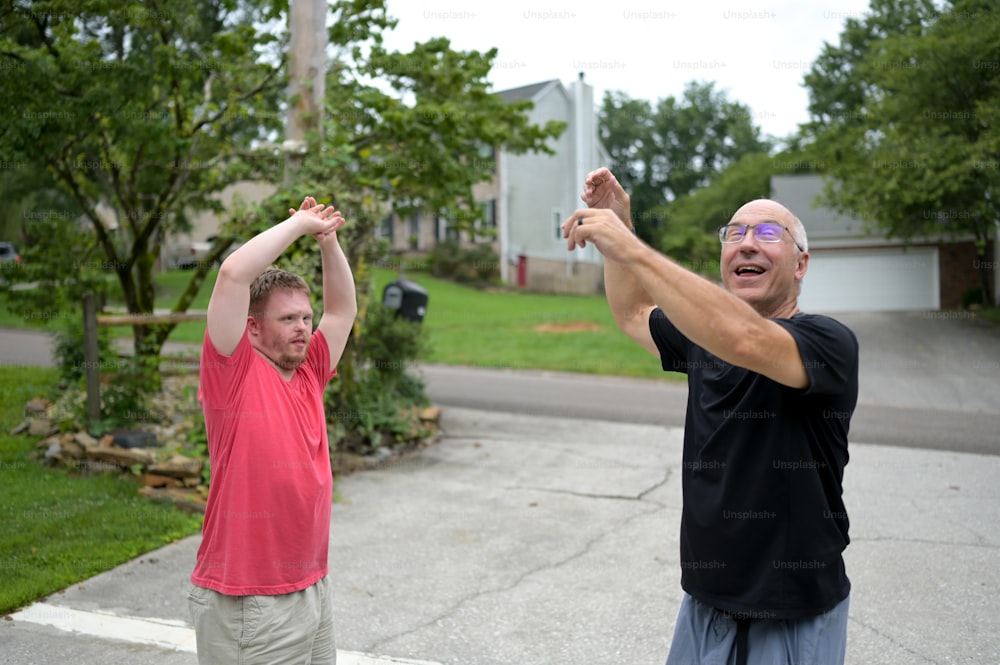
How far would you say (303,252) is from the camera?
303 inches

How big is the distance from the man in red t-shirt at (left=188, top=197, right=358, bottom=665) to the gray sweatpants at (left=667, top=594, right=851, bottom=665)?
1222 mm

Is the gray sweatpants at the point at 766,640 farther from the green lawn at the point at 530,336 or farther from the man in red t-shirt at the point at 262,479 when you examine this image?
the green lawn at the point at 530,336

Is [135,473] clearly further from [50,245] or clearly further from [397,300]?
[397,300]

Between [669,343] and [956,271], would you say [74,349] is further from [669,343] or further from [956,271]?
[956,271]

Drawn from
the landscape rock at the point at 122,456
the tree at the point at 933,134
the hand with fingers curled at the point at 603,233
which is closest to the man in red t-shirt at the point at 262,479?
the hand with fingers curled at the point at 603,233

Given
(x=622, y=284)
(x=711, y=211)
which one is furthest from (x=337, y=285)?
(x=711, y=211)

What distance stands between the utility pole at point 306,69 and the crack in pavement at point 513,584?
187 inches


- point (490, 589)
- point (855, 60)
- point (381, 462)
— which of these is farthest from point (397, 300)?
point (855, 60)

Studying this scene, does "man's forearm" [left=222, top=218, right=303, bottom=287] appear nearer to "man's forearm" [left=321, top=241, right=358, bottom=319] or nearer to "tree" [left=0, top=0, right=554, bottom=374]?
"man's forearm" [left=321, top=241, right=358, bottom=319]

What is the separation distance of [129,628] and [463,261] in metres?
31.3

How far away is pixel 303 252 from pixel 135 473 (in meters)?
2.34

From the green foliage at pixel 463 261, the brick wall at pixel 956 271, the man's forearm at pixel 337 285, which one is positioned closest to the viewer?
the man's forearm at pixel 337 285

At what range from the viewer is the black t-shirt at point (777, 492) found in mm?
2150

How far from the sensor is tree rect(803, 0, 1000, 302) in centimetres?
1788
